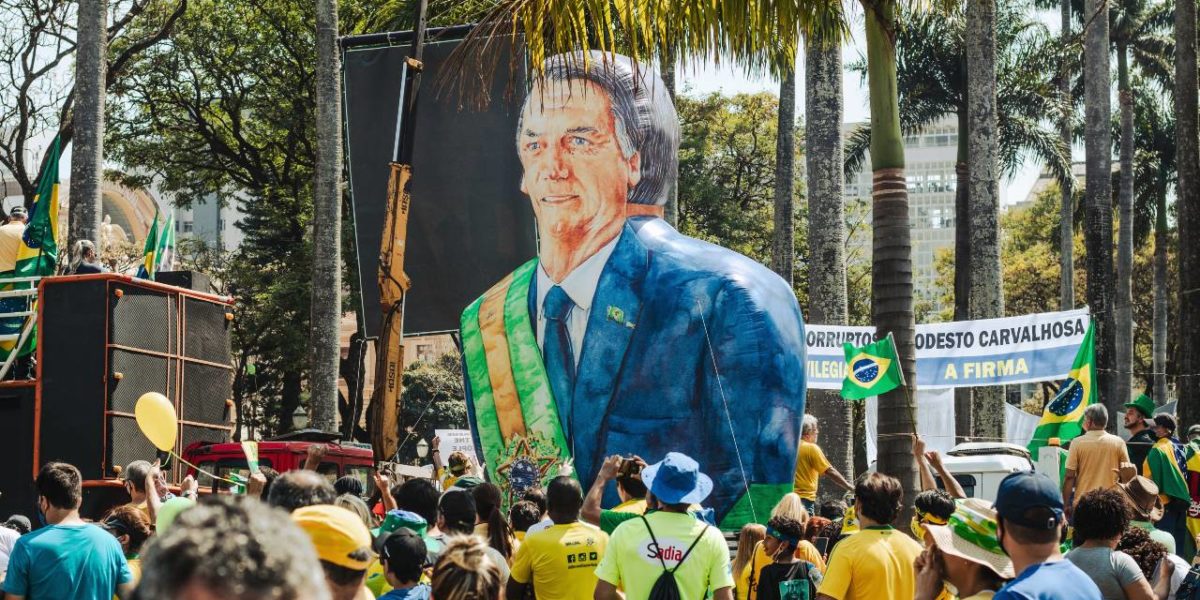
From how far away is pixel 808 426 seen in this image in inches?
520

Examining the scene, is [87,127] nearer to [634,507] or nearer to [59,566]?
[634,507]

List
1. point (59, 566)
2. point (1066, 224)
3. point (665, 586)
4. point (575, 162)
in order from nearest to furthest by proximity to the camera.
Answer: point (59, 566), point (665, 586), point (575, 162), point (1066, 224)

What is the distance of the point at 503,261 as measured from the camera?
17.8 metres

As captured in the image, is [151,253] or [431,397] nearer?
[151,253]

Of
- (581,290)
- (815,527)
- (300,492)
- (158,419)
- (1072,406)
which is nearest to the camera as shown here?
(300,492)

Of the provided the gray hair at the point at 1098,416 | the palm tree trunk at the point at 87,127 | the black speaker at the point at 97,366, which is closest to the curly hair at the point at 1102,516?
the gray hair at the point at 1098,416

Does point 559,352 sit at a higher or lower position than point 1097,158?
lower

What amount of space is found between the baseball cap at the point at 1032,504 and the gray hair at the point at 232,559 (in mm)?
2831

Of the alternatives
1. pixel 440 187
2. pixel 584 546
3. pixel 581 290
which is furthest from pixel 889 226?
pixel 440 187

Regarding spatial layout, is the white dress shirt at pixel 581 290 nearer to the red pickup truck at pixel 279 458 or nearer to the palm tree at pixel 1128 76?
the red pickup truck at pixel 279 458

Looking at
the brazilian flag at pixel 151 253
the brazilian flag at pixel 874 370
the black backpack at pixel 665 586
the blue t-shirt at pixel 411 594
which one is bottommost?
the black backpack at pixel 665 586

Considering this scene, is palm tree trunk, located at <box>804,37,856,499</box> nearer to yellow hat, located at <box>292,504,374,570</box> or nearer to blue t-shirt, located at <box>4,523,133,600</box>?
blue t-shirt, located at <box>4,523,133,600</box>

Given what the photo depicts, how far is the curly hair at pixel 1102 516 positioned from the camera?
6047 mm

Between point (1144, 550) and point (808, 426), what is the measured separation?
252 inches
